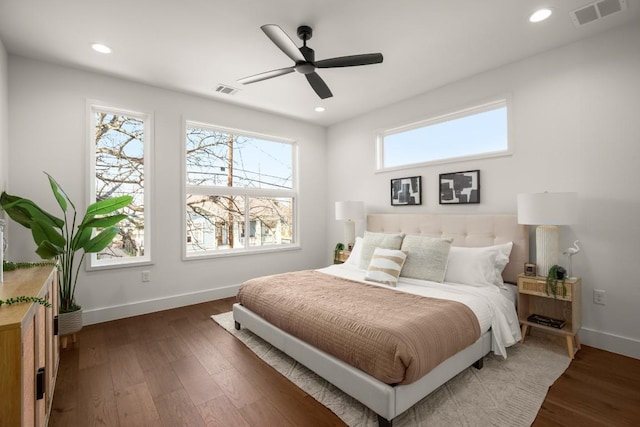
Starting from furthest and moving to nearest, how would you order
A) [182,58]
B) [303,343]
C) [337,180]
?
[337,180] < [182,58] < [303,343]

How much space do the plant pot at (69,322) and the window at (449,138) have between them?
4.04 m

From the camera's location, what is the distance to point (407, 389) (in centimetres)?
177

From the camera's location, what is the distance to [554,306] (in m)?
3.04

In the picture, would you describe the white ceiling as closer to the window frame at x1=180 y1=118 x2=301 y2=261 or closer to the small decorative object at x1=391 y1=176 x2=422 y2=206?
the window frame at x1=180 y1=118 x2=301 y2=261

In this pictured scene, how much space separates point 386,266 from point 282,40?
2193 millimetres

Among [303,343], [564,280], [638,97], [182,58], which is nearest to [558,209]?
[564,280]

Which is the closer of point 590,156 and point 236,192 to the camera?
point 590,156

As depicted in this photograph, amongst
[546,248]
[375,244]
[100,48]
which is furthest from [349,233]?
[100,48]

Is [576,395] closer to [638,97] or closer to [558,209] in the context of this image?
[558,209]

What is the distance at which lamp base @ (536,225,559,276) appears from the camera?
278 cm

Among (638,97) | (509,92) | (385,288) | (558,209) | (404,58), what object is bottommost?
(385,288)

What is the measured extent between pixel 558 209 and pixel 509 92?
1.46 meters

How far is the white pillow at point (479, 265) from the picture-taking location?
2.94m

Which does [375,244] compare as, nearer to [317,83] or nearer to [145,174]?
[317,83]
